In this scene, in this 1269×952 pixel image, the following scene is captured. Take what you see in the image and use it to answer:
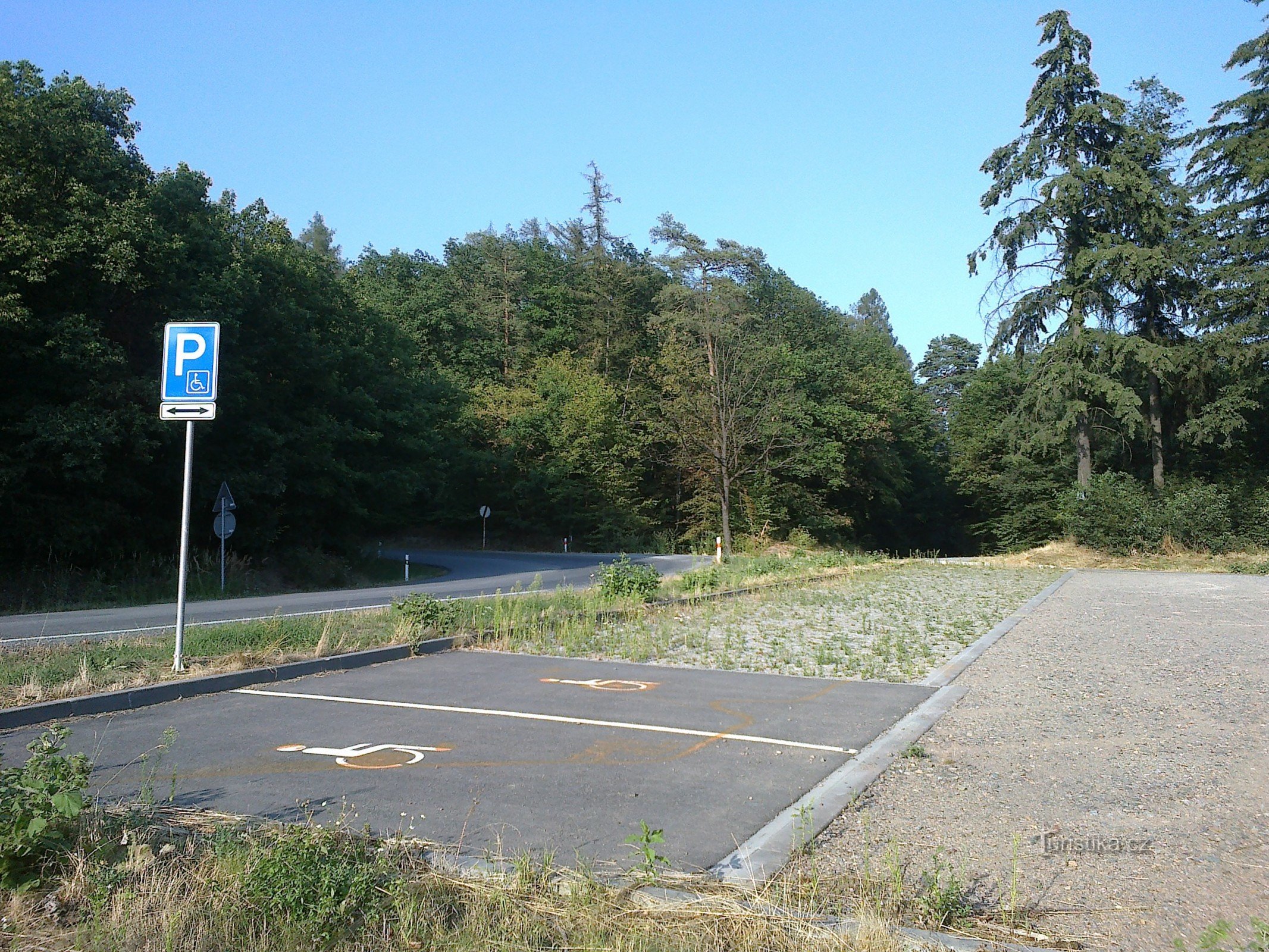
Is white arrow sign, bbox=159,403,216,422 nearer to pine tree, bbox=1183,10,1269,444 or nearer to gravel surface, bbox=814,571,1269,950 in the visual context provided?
gravel surface, bbox=814,571,1269,950

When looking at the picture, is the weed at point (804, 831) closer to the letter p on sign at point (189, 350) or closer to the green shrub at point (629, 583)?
the letter p on sign at point (189, 350)

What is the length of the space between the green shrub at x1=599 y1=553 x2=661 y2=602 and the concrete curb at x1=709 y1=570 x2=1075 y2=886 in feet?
26.6

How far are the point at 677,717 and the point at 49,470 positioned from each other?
1926 cm

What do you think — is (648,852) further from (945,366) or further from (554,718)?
(945,366)

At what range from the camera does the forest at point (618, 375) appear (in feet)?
73.8

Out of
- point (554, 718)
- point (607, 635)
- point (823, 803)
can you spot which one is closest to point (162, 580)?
point (607, 635)

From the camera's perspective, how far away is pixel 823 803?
577 cm

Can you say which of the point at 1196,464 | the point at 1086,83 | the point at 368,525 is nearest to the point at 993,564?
the point at 1196,464

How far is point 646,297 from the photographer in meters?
65.1

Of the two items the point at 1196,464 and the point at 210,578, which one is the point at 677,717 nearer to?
the point at 210,578

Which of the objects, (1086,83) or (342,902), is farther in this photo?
(1086,83)

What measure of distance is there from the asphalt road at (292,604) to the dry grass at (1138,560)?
43.5 feet

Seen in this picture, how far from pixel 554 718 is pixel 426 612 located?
216 inches

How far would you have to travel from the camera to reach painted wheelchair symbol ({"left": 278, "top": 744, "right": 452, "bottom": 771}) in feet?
21.4
